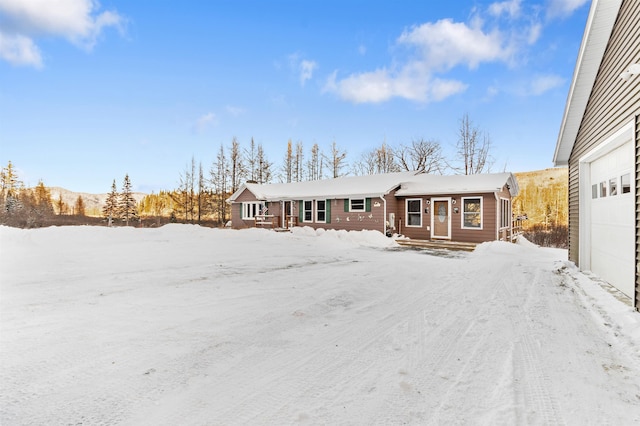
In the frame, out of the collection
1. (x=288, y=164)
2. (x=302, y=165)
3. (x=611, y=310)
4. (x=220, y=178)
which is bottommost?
(x=611, y=310)

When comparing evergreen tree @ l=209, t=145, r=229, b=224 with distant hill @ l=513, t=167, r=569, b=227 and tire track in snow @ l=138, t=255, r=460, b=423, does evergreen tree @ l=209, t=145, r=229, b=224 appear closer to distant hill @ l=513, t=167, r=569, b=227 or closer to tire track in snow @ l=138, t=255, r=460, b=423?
tire track in snow @ l=138, t=255, r=460, b=423

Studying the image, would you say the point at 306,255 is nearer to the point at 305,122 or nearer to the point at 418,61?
the point at 418,61

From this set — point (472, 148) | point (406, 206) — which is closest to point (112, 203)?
point (406, 206)

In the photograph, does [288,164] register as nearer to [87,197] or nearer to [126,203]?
[126,203]

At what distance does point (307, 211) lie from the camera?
63.2 feet

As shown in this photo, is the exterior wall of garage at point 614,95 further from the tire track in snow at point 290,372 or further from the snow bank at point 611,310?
the tire track in snow at point 290,372

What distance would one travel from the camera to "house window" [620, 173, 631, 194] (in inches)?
198

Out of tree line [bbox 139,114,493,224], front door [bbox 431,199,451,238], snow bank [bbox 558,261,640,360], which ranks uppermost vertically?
tree line [bbox 139,114,493,224]

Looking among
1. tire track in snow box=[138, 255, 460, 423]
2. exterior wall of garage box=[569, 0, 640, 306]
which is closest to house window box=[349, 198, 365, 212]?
exterior wall of garage box=[569, 0, 640, 306]

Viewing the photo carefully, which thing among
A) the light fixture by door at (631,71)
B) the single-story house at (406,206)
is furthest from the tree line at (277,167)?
the light fixture by door at (631,71)

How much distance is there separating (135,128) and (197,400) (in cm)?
2305

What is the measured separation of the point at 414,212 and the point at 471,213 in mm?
2808

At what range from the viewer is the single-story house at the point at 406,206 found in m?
13.9

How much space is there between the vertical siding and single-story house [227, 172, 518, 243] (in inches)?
244
